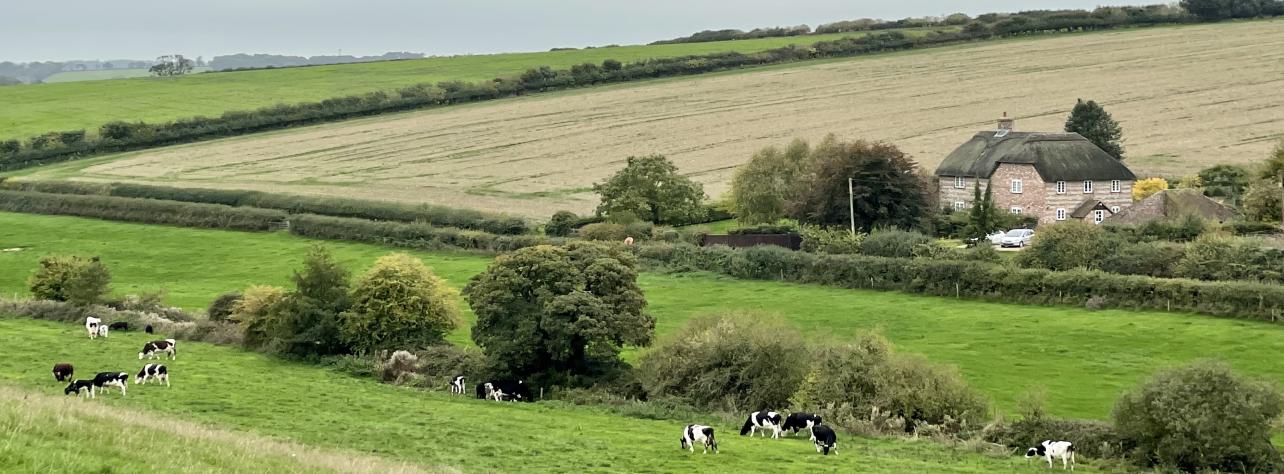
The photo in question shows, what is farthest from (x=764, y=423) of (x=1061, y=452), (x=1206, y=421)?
(x=1206, y=421)

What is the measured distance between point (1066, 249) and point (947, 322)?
912 cm

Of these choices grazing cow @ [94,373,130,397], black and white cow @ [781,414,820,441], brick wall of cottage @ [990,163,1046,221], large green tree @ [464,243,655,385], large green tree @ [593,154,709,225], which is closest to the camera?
black and white cow @ [781,414,820,441]

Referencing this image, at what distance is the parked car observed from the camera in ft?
223

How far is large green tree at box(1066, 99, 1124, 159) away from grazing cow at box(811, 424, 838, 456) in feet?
215

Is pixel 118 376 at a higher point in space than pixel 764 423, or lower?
higher

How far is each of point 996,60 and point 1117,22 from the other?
2108cm

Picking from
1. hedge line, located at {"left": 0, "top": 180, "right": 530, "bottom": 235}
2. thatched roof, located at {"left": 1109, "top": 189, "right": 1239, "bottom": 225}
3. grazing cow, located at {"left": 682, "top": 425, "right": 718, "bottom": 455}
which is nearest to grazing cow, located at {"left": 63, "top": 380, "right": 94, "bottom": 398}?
grazing cow, located at {"left": 682, "top": 425, "right": 718, "bottom": 455}

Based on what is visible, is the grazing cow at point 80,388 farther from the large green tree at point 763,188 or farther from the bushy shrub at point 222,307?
the large green tree at point 763,188

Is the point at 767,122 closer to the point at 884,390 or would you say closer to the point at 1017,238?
the point at 1017,238

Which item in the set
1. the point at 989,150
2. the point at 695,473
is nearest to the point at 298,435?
the point at 695,473

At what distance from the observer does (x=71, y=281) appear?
2207 inches

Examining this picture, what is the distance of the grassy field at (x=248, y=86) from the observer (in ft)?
429

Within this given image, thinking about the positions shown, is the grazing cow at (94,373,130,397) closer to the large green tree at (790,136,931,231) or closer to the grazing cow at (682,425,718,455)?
the grazing cow at (682,425,718,455)

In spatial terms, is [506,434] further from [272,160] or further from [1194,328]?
[272,160]
